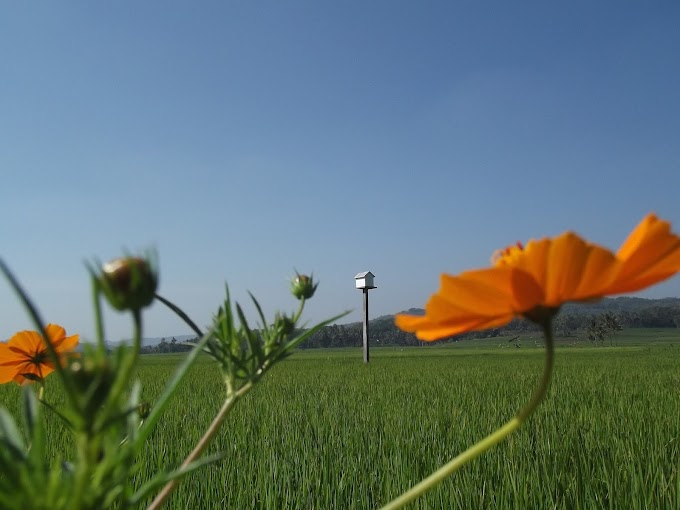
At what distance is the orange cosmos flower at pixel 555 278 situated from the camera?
0.29 metres

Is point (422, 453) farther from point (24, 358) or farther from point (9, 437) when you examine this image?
point (9, 437)

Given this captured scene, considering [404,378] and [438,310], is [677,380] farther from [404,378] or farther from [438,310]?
[438,310]

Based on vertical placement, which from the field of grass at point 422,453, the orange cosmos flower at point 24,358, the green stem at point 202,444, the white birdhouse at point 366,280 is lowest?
the field of grass at point 422,453

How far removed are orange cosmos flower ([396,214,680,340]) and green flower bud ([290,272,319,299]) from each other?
275 millimetres

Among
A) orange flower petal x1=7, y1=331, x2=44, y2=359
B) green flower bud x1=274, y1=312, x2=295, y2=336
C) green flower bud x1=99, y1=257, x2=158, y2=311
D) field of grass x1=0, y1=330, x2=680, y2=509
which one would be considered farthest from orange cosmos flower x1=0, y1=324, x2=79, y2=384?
field of grass x1=0, y1=330, x2=680, y2=509

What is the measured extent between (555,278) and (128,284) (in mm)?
217

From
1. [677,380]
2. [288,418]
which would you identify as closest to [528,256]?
[288,418]

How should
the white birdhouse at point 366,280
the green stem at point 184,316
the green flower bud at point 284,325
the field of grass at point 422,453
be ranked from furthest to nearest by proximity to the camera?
1. the white birdhouse at point 366,280
2. the field of grass at point 422,453
3. the green flower bud at point 284,325
4. the green stem at point 184,316

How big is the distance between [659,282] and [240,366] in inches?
11.6

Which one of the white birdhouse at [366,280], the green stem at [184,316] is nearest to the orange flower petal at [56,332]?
the green stem at [184,316]

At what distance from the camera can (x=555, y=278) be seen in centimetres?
30

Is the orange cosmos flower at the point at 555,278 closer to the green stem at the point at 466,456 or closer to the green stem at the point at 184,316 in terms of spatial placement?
the green stem at the point at 466,456

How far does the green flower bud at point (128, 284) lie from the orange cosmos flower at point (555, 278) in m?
0.15

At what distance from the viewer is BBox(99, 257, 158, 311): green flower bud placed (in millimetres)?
260
